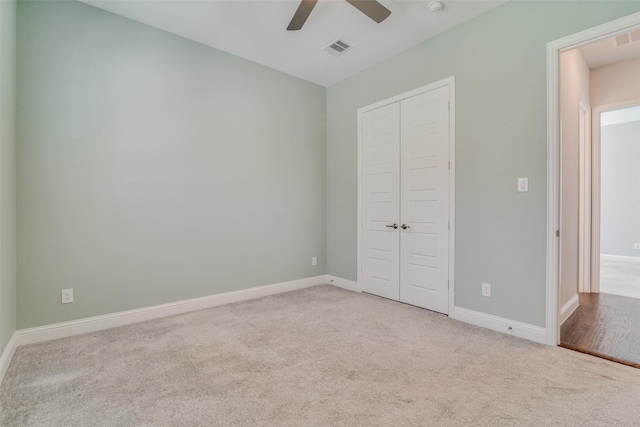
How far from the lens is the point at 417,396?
5.63ft

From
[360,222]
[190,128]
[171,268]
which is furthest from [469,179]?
[171,268]

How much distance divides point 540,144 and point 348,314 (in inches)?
92.6

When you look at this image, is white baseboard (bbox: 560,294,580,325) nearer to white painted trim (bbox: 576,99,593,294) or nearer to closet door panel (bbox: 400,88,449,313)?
white painted trim (bbox: 576,99,593,294)

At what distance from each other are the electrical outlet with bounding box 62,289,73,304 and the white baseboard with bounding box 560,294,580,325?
15.0 ft

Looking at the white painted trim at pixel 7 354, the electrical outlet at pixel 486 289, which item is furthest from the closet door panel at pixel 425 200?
the white painted trim at pixel 7 354

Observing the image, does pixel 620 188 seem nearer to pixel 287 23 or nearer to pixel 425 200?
pixel 425 200

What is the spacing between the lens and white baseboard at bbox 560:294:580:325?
2.94 m

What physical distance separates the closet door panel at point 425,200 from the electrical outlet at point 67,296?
10.9 feet

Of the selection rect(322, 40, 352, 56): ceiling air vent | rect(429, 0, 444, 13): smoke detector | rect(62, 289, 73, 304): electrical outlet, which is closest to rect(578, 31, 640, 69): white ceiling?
rect(429, 0, 444, 13): smoke detector

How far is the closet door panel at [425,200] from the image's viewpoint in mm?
3119

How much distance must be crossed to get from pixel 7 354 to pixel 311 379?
2145 mm

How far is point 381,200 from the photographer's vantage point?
379cm

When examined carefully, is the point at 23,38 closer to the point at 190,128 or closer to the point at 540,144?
the point at 190,128

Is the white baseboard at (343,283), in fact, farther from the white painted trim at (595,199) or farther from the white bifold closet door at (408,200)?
the white painted trim at (595,199)
